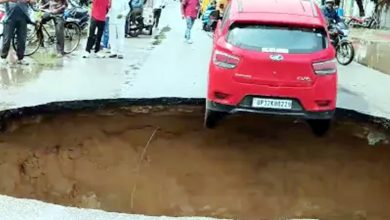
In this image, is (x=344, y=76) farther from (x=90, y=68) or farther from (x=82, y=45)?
(x=82, y=45)

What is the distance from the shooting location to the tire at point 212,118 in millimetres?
9734

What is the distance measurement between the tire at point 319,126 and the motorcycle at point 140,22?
11.7 m

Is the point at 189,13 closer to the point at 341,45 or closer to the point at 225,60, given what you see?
the point at 341,45

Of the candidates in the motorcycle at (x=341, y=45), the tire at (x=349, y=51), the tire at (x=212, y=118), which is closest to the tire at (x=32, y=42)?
the tire at (x=212, y=118)

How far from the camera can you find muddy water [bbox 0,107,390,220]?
10.9 meters

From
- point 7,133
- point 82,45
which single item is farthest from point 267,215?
point 82,45

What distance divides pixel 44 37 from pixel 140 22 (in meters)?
5.64

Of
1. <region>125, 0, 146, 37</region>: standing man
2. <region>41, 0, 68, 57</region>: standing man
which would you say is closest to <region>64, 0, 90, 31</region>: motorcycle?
<region>41, 0, 68, 57</region>: standing man

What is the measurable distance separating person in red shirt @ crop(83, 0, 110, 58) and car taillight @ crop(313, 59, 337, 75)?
766 cm

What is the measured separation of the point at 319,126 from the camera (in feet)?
33.5

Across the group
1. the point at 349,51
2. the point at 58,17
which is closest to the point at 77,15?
the point at 58,17

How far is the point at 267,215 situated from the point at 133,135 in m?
2.74

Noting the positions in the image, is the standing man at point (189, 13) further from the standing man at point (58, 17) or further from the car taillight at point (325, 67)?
the car taillight at point (325, 67)

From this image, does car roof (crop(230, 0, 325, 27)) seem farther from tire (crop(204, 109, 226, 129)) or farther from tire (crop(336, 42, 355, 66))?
tire (crop(336, 42, 355, 66))
